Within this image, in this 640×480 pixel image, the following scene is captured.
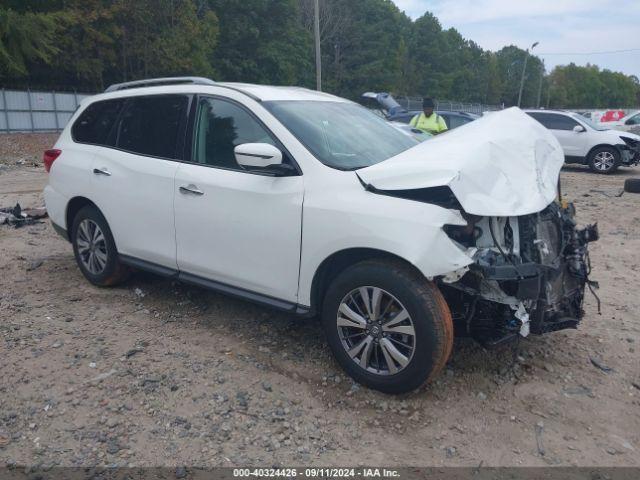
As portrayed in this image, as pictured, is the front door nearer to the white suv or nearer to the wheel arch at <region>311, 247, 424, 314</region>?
the wheel arch at <region>311, 247, 424, 314</region>

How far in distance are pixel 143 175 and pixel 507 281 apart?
9.49ft

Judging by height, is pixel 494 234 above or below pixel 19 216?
above

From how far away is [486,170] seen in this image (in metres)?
3.47

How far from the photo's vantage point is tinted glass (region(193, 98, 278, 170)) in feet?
13.6

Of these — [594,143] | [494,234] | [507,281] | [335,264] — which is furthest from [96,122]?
[594,143]

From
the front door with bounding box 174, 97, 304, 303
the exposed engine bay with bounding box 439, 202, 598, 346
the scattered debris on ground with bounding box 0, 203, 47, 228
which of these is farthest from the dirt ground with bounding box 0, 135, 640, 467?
the scattered debris on ground with bounding box 0, 203, 47, 228

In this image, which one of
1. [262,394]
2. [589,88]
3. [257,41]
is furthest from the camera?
[589,88]

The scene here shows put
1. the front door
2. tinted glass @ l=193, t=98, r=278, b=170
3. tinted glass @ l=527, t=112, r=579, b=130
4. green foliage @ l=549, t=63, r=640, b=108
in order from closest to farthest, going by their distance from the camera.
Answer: the front door
tinted glass @ l=193, t=98, r=278, b=170
tinted glass @ l=527, t=112, r=579, b=130
green foliage @ l=549, t=63, r=640, b=108

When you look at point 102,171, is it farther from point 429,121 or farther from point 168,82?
point 429,121

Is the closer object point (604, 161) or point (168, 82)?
A: point (168, 82)

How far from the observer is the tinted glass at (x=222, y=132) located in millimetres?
4132

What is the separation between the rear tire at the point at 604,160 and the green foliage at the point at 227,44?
27.3 metres

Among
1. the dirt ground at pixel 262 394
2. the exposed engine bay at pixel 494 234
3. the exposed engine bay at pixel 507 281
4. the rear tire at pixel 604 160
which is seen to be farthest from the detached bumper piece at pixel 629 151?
the exposed engine bay at pixel 507 281

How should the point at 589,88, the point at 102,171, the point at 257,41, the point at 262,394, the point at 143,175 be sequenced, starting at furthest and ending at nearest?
the point at 589,88 → the point at 257,41 → the point at 102,171 → the point at 143,175 → the point at 262,394
